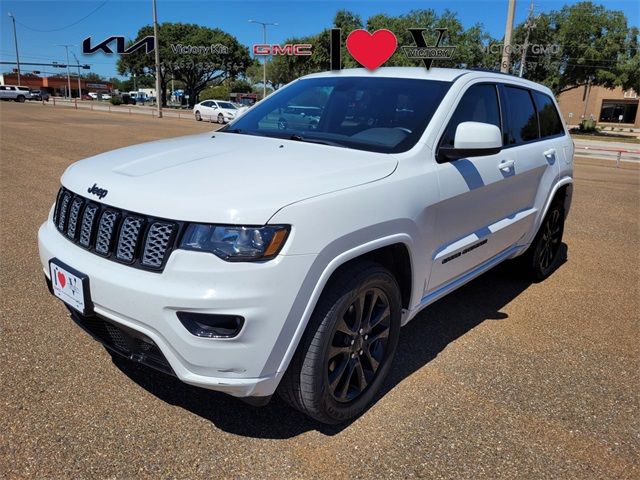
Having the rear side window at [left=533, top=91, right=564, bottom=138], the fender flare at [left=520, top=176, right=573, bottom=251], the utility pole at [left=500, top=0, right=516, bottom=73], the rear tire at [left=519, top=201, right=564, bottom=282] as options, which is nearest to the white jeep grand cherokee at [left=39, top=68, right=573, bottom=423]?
the fender flare at [left=520, top=176, right=573, bottom=251]

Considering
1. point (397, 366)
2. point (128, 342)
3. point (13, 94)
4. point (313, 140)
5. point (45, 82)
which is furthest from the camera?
point (45, 82)

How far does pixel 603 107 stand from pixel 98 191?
260 feet

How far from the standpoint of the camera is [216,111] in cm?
3105

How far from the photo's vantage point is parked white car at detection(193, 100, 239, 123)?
30.5 m

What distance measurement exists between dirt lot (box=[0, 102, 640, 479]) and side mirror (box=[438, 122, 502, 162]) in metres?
1.37

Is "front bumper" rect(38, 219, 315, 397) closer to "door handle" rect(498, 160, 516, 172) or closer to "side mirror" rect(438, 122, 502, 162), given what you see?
"side mirror" rect(438, 122, 502, 162)

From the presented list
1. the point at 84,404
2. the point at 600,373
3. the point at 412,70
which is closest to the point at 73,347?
the point at 84,404

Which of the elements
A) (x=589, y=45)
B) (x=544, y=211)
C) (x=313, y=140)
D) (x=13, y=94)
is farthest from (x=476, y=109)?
(x=13, y=94)

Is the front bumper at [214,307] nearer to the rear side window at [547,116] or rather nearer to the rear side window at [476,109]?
the rear side window at [476,109]

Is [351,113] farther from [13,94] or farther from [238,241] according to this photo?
[13,94]

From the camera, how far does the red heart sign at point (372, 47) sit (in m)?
5.20

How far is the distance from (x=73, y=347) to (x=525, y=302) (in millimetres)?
3611

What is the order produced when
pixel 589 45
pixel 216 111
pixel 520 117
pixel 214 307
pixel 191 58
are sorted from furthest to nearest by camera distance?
1. pixel 191 58
2. pixel 589 45
3. pixel 216 111
4. pixel 520 117
5. pixel 214 307

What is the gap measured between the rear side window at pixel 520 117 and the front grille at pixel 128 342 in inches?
117
